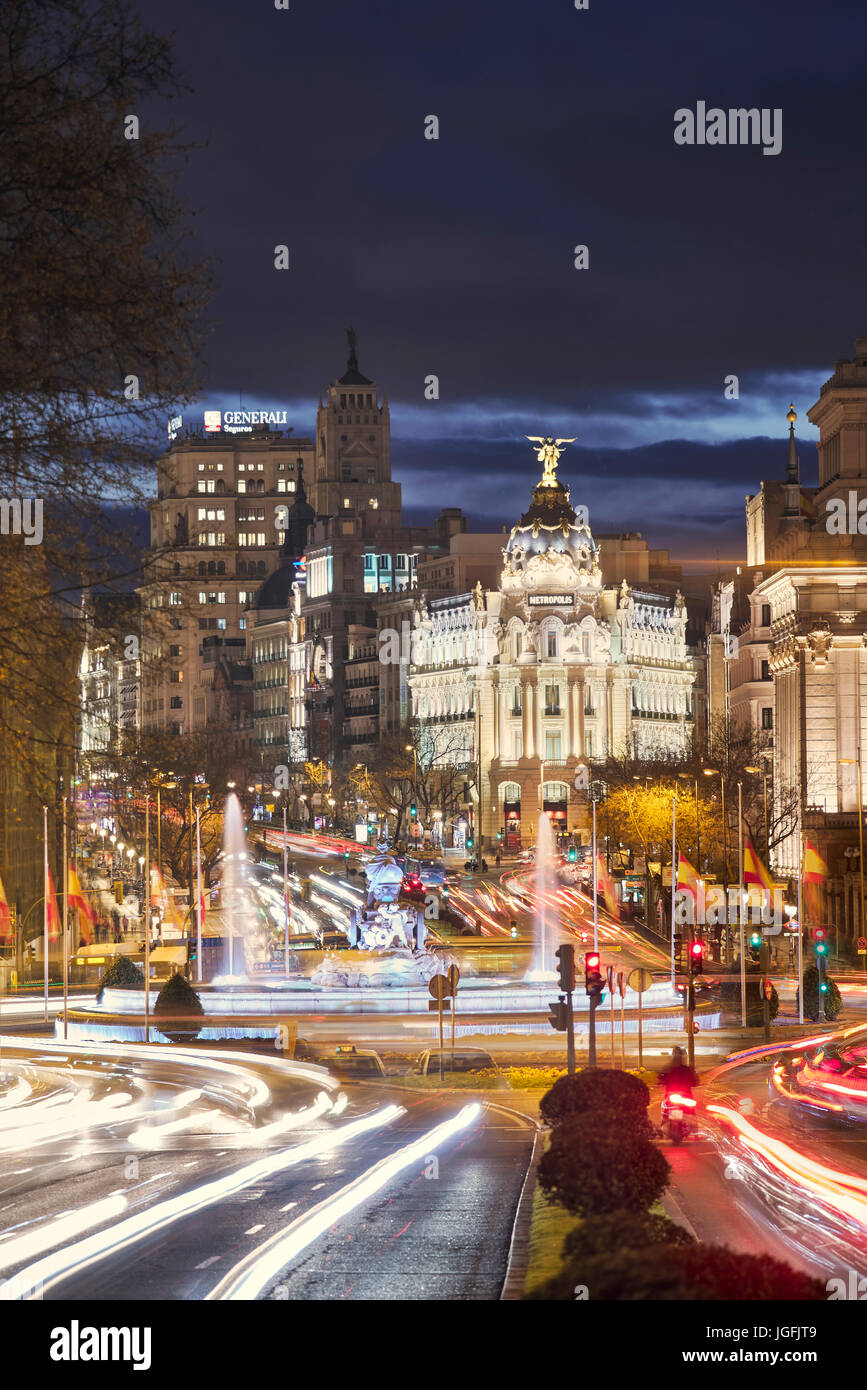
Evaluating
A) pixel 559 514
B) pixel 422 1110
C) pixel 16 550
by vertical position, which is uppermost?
pixel 559 514

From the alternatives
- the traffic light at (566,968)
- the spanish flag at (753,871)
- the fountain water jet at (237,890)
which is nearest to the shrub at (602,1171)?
the traffic light at (566,968)

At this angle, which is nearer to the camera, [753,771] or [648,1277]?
[648,1277]

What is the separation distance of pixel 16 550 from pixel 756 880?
48730mm

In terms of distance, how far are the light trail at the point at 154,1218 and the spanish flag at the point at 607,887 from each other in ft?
225

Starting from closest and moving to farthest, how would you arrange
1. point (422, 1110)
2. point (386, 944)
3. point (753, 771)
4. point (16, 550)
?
point (16, 550)
point (422, 1110)
point (386, 944)
point (753, 771)

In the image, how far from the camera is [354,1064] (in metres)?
48.7

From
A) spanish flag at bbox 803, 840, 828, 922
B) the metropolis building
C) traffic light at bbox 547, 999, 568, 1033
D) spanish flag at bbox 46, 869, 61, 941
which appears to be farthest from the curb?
the metropolis building

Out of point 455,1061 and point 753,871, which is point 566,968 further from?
point 753,871

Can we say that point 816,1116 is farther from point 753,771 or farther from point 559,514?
point 559,514

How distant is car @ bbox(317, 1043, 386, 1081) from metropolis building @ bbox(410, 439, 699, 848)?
133 m

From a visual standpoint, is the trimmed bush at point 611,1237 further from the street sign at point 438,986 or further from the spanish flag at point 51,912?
the spanish flag at point 51,912

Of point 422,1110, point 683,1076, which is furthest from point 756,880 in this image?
point 683,1076

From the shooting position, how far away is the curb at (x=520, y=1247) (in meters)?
18.9
